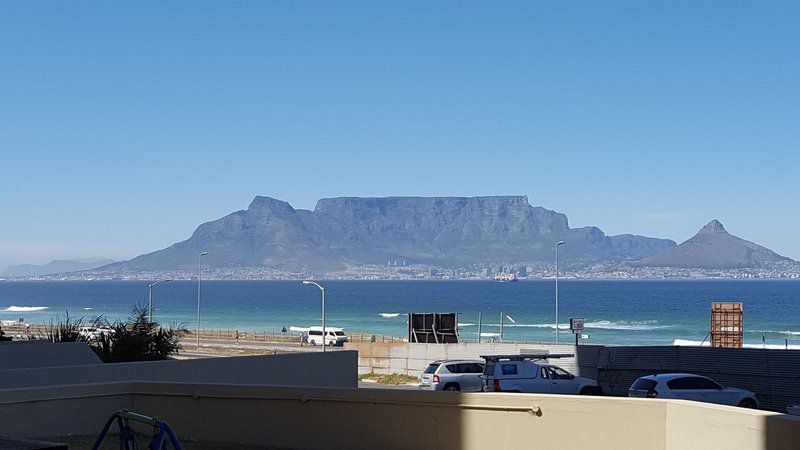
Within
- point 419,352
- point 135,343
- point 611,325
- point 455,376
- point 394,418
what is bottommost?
point 611,325

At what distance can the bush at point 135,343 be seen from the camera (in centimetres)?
2542

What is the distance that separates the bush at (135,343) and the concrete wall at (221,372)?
423 cm

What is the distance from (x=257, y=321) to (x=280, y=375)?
147 meters

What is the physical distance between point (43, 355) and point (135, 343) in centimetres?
512

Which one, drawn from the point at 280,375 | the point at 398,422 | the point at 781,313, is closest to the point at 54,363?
the point at 280,375

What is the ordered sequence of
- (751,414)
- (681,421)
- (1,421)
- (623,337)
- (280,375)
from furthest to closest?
(623,337)
(280,375)
(1,421)
(681,421)
(751,414)

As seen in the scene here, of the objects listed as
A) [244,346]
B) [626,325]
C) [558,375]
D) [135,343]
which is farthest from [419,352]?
[626,325]

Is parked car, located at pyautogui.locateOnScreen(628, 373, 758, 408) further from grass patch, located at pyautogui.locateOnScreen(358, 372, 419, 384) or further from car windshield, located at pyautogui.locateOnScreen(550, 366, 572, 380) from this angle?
grass patch, located at pyautogui.locateOnScreen(358, 372, 419, 384)

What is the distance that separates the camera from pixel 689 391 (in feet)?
95.1

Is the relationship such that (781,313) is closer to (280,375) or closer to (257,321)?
(257,321)

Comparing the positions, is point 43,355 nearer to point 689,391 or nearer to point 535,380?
point 535,380

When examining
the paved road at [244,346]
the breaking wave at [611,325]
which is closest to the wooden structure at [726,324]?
the paved road at [244,346]

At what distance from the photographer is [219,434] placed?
15.2m

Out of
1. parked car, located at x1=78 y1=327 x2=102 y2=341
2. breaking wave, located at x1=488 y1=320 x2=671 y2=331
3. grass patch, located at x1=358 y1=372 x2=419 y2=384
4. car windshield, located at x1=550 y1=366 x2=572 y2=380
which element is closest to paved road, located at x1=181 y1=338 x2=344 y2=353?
grass patch, located at x1=358 y1=372 x2=419 y2=384
